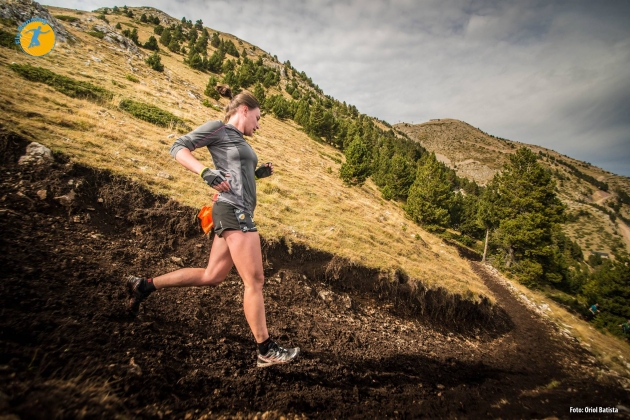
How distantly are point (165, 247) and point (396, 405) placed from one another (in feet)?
15.8

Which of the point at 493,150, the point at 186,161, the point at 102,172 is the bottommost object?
the point at 102,172

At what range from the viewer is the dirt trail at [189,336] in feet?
6.61

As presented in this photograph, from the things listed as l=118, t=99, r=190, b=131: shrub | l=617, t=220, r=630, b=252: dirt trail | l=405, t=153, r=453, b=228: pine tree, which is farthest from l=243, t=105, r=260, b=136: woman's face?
l=617, t=220, r=630, b=252: dirt trail

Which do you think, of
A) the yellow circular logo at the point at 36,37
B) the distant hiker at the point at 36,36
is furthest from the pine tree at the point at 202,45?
the distant hiker at the point at 36,36

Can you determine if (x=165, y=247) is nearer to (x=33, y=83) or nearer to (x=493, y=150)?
(x=33, y=83)

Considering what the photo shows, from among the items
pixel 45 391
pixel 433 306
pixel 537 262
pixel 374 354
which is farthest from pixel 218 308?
pixel 537 262

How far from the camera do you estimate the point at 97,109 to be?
33.0 feet

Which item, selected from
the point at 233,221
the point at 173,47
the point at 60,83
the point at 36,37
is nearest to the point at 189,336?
the point at 233,221

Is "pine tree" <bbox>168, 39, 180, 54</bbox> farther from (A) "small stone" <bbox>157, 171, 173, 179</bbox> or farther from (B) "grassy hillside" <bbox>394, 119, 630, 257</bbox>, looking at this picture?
(B) "grassy hillside" <bbox>394, 119, 630, 257</bbox>

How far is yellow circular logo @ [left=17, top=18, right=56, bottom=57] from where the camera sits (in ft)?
50.8

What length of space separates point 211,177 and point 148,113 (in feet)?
44.2

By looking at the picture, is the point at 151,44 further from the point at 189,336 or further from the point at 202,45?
the point at 189,336

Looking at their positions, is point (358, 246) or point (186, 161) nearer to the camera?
point (186, 161)

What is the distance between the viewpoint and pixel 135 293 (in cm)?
292
